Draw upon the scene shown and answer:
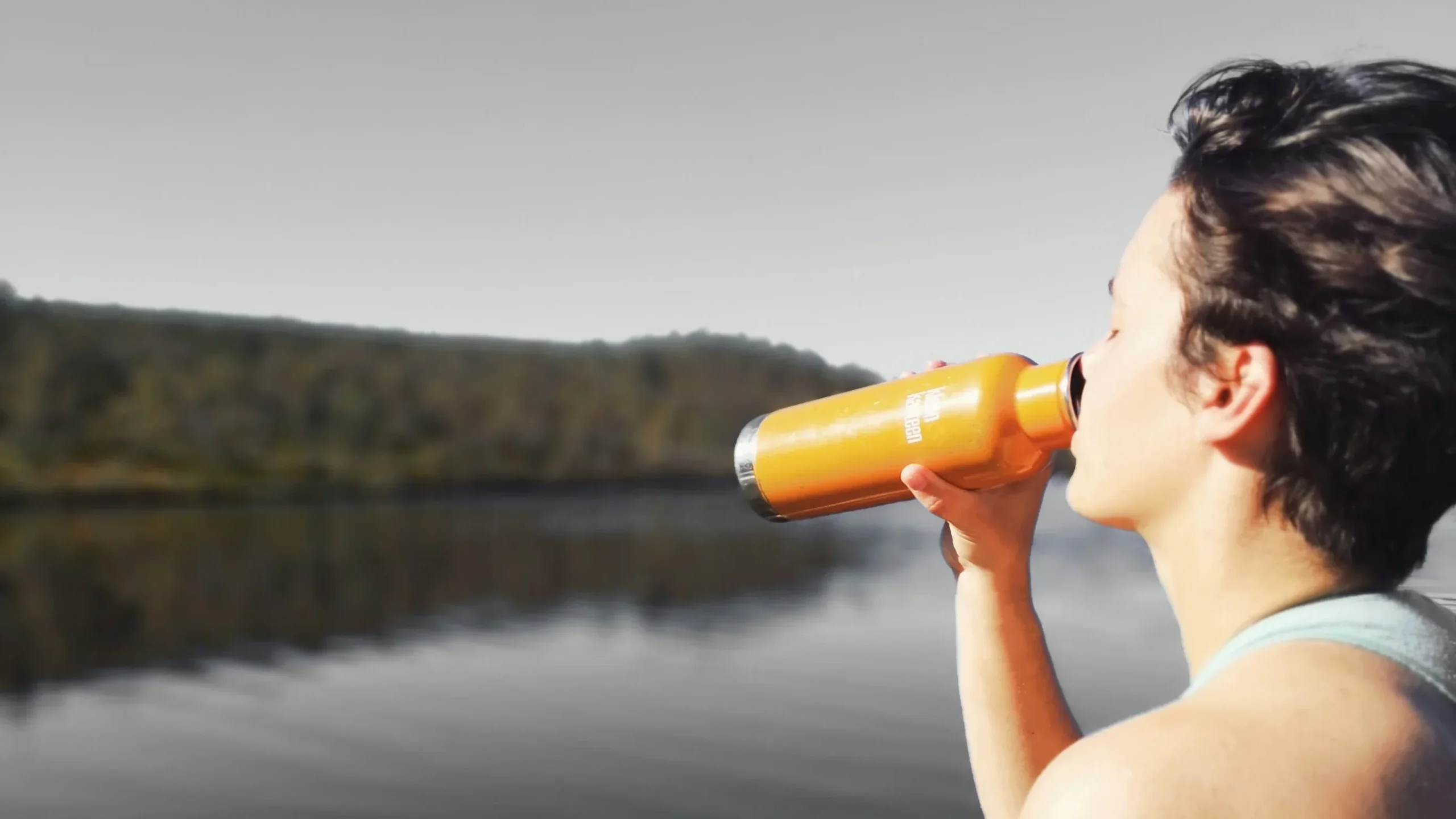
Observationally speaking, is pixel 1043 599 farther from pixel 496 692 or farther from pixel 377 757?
pixel 377 757

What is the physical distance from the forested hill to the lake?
1441 inches

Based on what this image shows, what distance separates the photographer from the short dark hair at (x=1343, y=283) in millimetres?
961

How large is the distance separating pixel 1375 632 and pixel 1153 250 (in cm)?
36

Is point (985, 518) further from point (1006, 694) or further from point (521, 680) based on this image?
point (521, 680)

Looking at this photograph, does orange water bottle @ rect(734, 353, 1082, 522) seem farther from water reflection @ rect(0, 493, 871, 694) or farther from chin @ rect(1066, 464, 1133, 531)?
water reflection @ rect(0, 493, 871, 694)

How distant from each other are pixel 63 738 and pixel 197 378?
6311cm

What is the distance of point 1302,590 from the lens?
41.7 inches

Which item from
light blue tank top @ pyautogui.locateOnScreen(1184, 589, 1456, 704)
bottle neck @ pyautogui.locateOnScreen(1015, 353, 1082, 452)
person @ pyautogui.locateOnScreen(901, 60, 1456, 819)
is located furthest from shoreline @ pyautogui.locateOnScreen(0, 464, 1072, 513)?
light blue tank top @ pyautogui.locateOnScreen(1184, 589, 1456, 704)

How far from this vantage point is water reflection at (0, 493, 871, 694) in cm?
1822

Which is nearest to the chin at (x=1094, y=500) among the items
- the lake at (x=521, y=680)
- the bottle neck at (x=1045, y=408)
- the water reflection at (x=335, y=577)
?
the bottle neck at (x=1045, y=408)

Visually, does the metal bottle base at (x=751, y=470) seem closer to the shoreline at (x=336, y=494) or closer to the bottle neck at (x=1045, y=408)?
the bottle neck at (x=1045, y=408)

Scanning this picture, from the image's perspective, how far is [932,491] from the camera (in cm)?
175

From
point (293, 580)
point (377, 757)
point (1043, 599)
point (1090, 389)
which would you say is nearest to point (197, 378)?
point (293, 580)

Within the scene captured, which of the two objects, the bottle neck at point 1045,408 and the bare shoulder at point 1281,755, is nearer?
the bare shoulder at point 1281,755
